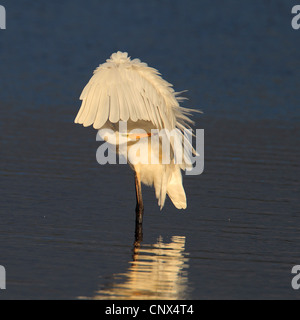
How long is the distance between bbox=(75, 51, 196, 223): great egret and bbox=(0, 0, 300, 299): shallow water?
0.49 metres

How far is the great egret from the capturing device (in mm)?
9797

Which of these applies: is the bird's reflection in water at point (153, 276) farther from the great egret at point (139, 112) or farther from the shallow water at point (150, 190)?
the great egret at point (139, 112)

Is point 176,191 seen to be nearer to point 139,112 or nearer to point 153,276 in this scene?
point 139,112

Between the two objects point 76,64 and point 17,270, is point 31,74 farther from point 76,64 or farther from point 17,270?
point 17,270

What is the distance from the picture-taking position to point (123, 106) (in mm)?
9789

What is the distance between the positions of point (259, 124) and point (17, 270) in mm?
12412

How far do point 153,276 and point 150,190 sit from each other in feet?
14.7

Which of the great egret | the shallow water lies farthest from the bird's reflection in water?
the great egret

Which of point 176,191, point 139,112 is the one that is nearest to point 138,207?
point 176,191

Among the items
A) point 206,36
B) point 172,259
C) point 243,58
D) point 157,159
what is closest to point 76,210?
point 157,159

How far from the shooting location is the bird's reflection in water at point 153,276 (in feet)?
25.6

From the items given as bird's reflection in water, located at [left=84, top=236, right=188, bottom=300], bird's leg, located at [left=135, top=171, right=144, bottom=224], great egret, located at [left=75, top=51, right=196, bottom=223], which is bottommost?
bird's reflection in water, located at [left=84, top=236, right=188, bottom=300]

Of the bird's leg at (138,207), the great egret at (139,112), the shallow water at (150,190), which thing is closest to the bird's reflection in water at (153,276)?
the shallow water at (150,190)

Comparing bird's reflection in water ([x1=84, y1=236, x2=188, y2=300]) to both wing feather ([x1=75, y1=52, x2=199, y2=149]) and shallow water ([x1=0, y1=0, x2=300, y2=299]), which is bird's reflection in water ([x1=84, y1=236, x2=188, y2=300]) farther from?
wing feather ([x1=75, y1=52, x2=199, y2=149])
